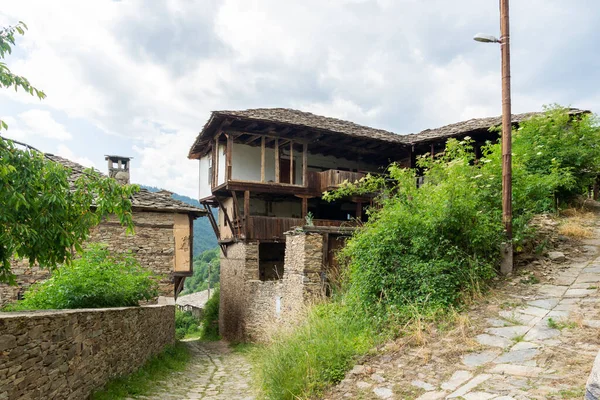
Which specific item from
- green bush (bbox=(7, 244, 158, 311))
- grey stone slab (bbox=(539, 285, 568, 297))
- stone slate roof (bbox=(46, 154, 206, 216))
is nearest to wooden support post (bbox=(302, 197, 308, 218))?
stone slate roof (bbox=(46, 154, 206, 216))

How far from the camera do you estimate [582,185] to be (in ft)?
30.7

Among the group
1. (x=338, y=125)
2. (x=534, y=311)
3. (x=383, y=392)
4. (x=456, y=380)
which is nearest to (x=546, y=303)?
(x=534, y=311)

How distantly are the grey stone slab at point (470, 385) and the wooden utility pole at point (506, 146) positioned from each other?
2798mm

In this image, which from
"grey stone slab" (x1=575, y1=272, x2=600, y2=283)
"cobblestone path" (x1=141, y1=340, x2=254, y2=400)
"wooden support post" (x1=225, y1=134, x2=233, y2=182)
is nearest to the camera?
"grey stone slab" (x1=575, y1=272, x2=600, y2=283)

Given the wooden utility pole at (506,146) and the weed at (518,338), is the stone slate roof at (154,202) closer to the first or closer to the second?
the wooden utility pole at (506,146)

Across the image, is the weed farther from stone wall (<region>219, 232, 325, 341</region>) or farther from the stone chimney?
the stone chimney

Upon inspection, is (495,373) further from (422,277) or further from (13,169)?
(13,169)

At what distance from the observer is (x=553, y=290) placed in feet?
18.4

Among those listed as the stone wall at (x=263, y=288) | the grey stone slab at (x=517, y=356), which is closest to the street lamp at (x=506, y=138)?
the grey stone slab at (x=517, y=356)

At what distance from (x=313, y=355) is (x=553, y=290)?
3243 millimetres

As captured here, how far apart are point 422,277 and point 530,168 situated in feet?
17.9

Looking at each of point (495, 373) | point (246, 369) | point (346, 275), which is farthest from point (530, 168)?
point (246, 369)

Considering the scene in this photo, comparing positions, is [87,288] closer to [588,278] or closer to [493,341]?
[493,341]

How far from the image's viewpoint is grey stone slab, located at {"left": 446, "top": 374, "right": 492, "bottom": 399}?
12.2 ft
